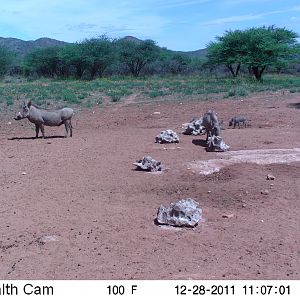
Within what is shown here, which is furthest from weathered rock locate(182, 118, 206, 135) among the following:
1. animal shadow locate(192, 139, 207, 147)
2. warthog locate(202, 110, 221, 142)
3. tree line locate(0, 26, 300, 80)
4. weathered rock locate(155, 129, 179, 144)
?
tree line locate(0, 26, 300, 80)

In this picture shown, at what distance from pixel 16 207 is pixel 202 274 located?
3330 millimetres

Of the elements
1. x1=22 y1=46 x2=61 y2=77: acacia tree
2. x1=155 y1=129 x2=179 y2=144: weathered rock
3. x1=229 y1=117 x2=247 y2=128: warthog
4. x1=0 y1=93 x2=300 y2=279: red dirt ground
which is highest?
x1=22 y1=46 x2=61 y2=77: acacia tree

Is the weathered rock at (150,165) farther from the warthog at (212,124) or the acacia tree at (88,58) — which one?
the acacia tree at (88,58)

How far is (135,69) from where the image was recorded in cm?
5903

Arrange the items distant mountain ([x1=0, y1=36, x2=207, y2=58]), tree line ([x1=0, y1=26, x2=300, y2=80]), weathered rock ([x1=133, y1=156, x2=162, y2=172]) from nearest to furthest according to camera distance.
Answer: weathered rock ([x1=133, y1=156, x2=162, y2=172]) → tree line ([x1=0, y1=26, x2=300, y2=80]) → distant mountain ([x1=0, y1=36, x2=207, y2=58])

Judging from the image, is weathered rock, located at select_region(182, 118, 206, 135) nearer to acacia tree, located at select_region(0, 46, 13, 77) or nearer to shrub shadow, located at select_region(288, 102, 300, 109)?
shrub shadow, located at select_region(288, 102, 300, 109)

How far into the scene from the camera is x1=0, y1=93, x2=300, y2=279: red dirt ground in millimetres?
5406

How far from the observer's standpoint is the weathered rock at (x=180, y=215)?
6.48 m

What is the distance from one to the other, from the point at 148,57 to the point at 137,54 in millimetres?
1367

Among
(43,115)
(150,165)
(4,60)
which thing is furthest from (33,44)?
(150,165)

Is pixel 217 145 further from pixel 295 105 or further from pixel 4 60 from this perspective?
pixel 4 60

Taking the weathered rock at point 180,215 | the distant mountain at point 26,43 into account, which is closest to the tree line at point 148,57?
the weathered rock at point 180,215

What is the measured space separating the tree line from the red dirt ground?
88.2 feet
